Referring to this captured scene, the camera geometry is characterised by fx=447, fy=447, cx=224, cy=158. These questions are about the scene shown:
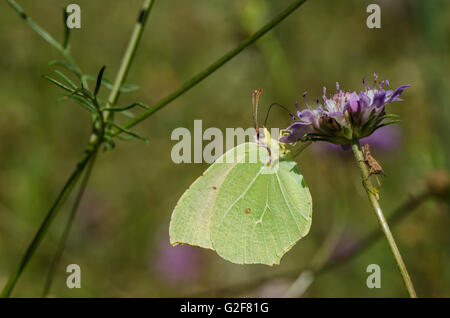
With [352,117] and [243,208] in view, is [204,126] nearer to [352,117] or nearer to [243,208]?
[243,208]

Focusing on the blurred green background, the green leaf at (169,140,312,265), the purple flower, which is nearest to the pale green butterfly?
the green leaf at (169,140,312,265)

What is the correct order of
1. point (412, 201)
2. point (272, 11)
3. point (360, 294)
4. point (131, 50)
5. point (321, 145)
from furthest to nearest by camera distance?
point (272, 11), point (360, 294), point (321, 145), point (412, 201), point (131, 50)

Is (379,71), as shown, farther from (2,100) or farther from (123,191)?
(2,100)

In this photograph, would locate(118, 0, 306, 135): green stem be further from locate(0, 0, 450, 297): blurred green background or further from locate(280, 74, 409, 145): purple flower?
locate(0, 0, 450, 297): blurred green background

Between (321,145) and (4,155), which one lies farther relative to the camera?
(4,155)

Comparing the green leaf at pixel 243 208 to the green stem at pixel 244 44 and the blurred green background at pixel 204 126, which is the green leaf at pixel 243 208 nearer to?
the green stem at pixel 244 44

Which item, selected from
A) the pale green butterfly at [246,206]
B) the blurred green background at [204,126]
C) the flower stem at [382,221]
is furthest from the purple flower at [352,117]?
the blurred green background at [204,126]
